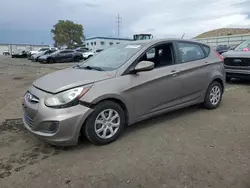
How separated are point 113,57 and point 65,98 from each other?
1401 millimetres

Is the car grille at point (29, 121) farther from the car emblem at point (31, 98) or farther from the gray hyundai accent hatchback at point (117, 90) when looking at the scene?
the car emblem at point (31, 98)

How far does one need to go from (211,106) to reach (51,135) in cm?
352

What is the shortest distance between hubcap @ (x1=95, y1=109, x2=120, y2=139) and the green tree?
73.3 meters

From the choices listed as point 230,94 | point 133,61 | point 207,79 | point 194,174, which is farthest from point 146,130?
point 230,94

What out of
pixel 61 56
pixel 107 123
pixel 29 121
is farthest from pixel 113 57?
pixel 61 56

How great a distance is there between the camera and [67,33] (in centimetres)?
7612

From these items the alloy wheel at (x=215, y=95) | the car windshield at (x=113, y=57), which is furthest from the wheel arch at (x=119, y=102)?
the alloy wheel at (x=215, y=95)

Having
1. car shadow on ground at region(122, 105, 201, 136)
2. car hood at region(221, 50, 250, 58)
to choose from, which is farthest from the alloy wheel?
car hood at region(221, 50, 250, 58)

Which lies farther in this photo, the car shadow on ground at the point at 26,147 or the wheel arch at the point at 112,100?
the wheel arch at the point at 112,100

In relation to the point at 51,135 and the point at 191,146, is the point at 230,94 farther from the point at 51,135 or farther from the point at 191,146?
the point at 51,135

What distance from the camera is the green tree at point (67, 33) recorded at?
246 ft

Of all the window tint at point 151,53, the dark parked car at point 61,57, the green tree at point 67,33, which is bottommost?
the window tint at point 151,53

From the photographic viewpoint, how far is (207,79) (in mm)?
5016

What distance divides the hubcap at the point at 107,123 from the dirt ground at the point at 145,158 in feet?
0.61
